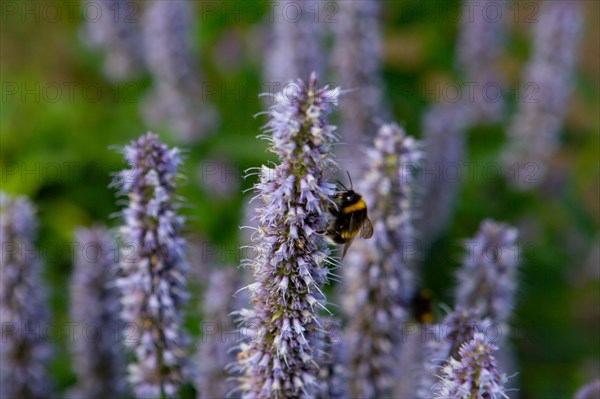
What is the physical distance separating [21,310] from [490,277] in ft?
8.84

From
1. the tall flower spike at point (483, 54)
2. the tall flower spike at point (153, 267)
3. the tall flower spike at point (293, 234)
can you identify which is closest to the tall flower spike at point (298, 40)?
the tall flower spike at point (483, 54)

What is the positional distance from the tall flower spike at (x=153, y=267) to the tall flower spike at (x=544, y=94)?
4.37 m

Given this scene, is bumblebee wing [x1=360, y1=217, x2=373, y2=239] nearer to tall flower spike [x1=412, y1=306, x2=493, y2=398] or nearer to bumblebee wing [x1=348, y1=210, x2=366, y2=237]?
bumblebee wing [x1=348, y1=210, x2=366, y2=237]

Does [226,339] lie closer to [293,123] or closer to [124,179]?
[124,179]

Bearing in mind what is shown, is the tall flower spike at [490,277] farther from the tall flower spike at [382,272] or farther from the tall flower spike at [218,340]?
the tall flower spike at [218,340]

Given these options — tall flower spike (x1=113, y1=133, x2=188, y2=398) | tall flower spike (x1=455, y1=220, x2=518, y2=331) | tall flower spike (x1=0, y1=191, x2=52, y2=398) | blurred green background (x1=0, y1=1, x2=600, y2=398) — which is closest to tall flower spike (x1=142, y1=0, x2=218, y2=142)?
blurred green background (x1=0, y1=1, x2=600, y2=398)

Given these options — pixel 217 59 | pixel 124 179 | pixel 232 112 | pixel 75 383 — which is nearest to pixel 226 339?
pixel 124 179

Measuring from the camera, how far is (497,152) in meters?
7.19

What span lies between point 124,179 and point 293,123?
1.07 meters

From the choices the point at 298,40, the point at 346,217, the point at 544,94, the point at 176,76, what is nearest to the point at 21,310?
the point at 346,217

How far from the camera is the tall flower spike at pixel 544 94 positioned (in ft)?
20.7

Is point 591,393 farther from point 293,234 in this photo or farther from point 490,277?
point 293,234

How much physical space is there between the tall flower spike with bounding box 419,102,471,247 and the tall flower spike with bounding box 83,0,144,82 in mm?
3204

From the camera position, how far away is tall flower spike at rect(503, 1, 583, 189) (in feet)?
20.7
